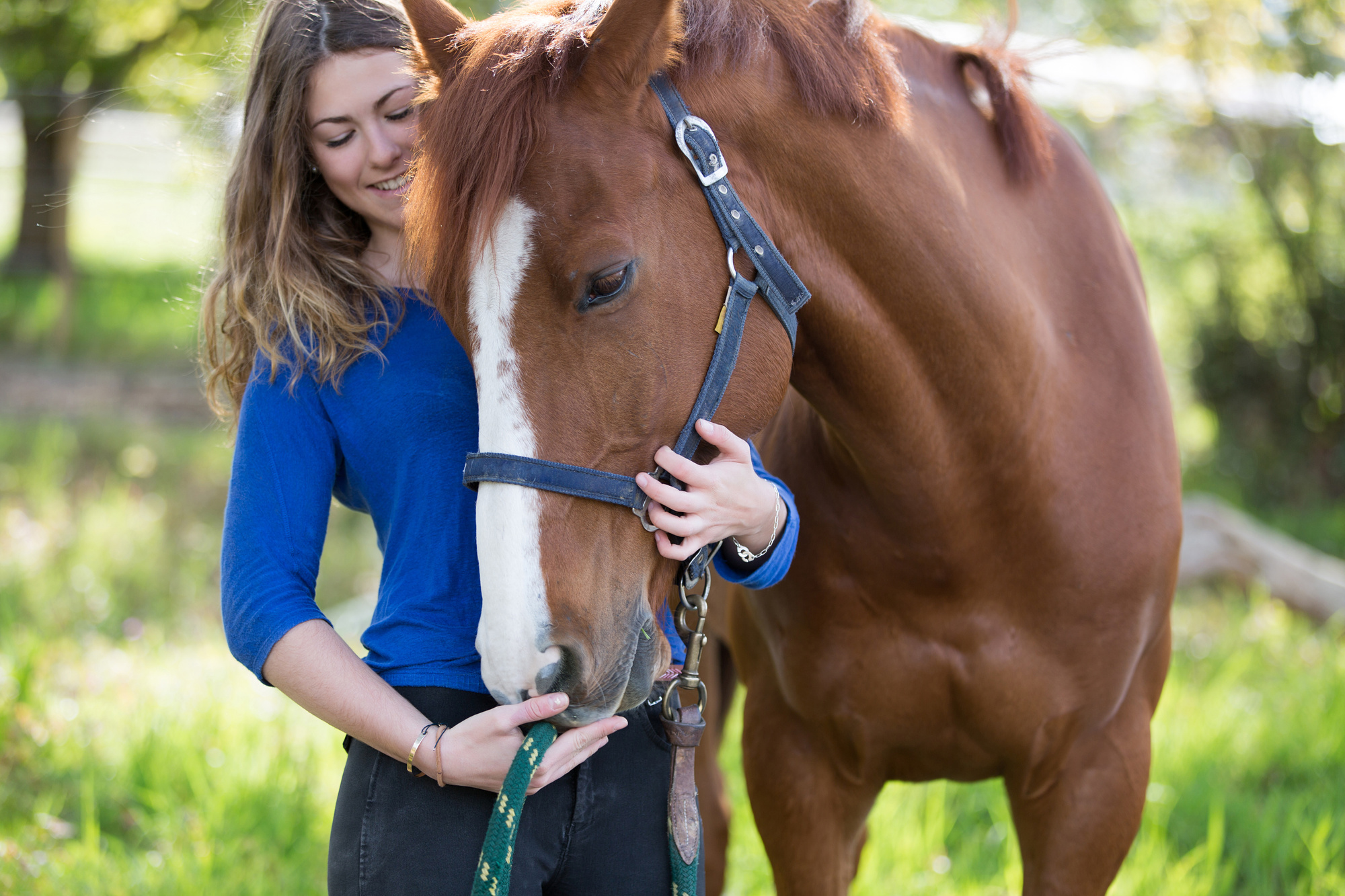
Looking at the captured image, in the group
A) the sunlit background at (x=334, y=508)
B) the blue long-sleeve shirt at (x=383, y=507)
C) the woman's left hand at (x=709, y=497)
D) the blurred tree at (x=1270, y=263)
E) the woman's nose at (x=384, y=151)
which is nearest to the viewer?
the woman's left hand at (x=709, y=497)

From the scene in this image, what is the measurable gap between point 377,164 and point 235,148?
365 mm

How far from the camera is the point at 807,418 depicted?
195 centimetres

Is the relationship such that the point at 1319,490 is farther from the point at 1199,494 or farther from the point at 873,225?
the point at 873,225

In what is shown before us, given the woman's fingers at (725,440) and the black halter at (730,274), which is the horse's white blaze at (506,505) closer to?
the black halter at (730,274)

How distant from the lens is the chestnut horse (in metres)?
1.23

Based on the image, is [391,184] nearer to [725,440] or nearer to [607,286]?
[607,286]

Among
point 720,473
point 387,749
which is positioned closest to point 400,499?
point 387,749

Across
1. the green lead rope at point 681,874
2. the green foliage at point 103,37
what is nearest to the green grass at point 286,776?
the green lead rope at point 681,874

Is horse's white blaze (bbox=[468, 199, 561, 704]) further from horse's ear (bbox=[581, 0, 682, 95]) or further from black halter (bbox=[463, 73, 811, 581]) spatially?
horse's ear (bbox=[581, 0, 682, 95])

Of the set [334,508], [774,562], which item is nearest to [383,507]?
[774,562]

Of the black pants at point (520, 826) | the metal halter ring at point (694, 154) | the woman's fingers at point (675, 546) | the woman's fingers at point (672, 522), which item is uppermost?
the metal halter ring at point (694, 154)

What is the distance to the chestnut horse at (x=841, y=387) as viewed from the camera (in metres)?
1.23

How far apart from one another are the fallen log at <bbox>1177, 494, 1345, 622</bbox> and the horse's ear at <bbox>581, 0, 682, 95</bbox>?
171 inches

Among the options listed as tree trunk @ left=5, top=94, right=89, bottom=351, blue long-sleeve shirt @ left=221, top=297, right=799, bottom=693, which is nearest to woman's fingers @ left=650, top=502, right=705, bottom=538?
blue long-sleeve shirt @ left=221, top=297, right=799, bottom=693
